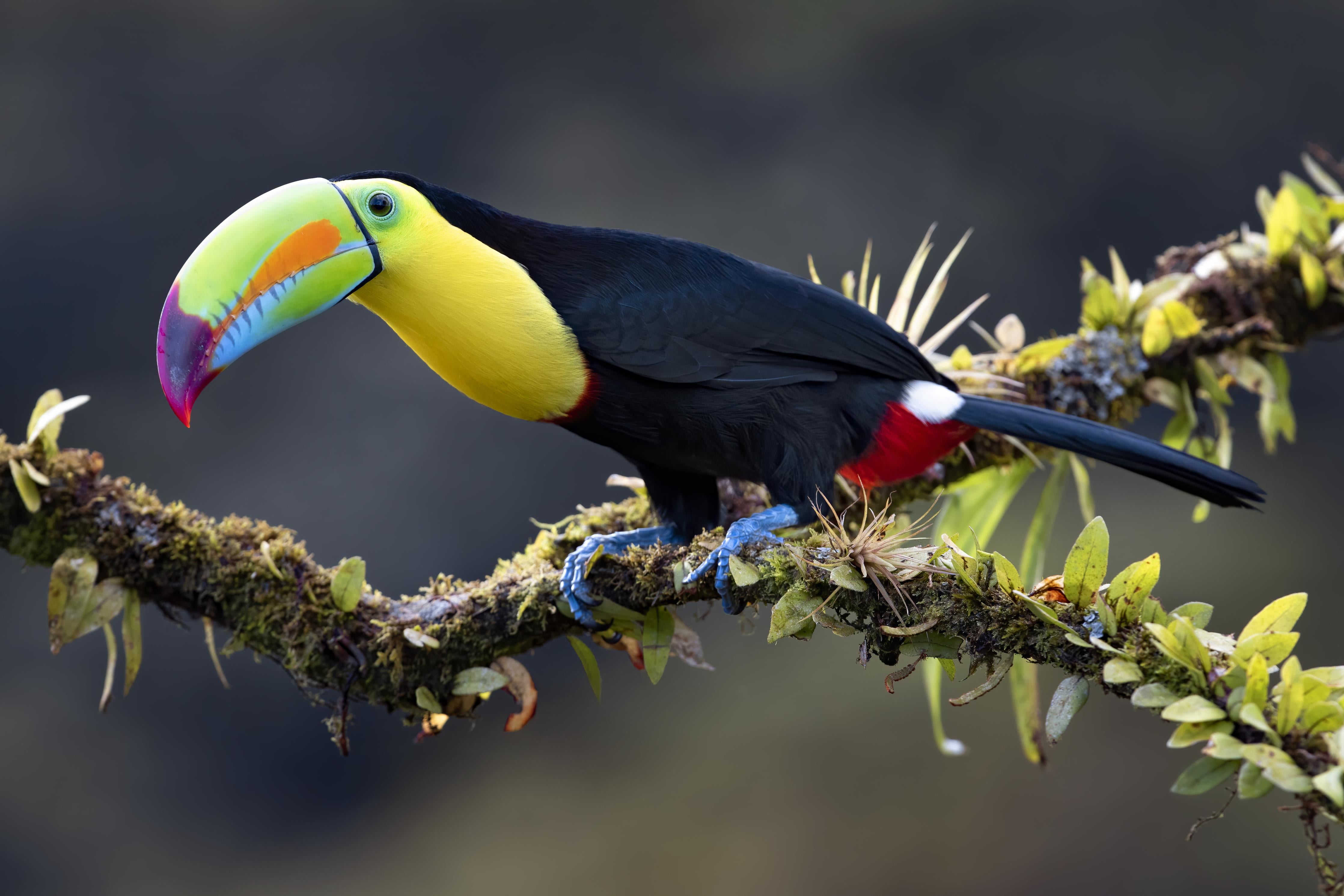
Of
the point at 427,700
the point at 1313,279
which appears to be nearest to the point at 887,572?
the point at 427,700

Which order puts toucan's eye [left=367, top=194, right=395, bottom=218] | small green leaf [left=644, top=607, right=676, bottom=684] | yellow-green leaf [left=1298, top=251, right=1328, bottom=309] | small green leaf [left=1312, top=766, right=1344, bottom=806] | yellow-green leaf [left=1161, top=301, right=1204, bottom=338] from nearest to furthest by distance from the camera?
small green leaf [left=1312, top=766, right=1344, bottom=806]
toucan's eye [left=367, top=194, right=395, bottom=218]
small green leaf [left=644, top=607, right=676, bottom=684]
yellow-green leaf [left=1161, top=301, right=1204, bottom=338]
yellow-green leaf [left=1298, top=251, right=1328, bottom=309]

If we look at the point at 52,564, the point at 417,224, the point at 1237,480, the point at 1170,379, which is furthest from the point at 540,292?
the point at 1170,379

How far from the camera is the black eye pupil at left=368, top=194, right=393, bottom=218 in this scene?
41.3 inches

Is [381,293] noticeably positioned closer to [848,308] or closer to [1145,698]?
[848,308]

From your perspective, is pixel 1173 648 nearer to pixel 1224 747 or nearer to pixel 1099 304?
pixel 1224 747

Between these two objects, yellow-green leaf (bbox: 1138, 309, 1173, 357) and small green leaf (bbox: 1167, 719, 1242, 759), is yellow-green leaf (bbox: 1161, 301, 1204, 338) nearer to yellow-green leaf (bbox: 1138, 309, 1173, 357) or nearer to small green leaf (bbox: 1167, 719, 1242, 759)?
yellow-green leaf (bbox: 1138, 309, 1173, 357)

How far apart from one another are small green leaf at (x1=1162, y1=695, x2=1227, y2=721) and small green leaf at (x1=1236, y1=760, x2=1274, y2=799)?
0.13 ft

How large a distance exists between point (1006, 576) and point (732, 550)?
0.83 ft

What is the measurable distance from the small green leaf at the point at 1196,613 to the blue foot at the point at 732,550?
1.12ft

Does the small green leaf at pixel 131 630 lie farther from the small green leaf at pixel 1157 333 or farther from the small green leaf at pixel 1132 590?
the small green leaf at pixel 1157 333

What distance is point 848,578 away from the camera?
3.08 feet

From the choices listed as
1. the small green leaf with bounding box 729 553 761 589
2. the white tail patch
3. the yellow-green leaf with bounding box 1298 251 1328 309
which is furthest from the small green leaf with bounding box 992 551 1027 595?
the yellow-green leaf with bounding box 1298 251 1328 309

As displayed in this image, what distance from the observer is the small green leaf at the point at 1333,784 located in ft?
2.36

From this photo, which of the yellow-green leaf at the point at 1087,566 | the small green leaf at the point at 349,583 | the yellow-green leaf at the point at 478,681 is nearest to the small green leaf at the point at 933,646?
the yellow-green leaf at the point at 1087,566
